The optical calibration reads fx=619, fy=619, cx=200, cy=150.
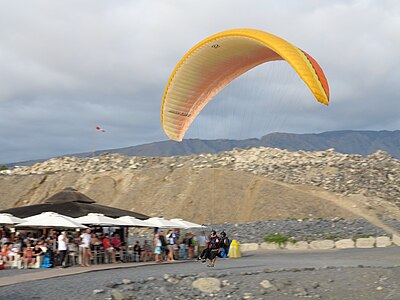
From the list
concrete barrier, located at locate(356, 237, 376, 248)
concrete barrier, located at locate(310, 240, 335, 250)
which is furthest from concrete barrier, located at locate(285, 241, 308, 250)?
concrete barrier, located at locate(356, 237, 376, 248)

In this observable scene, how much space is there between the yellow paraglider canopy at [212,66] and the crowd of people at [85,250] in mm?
4309

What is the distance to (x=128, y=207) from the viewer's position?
155 feet

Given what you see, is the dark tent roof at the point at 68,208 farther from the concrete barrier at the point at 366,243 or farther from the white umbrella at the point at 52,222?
the concrete barrier at the point at 366,243

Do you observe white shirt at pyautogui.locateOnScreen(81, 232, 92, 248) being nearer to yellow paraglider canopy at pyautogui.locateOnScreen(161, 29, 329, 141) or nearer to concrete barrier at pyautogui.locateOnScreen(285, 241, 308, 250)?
yellow paraglider canopy at pyautogui.locateOnScreen(161, 29, 329, 141)

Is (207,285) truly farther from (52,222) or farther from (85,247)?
(52,222)

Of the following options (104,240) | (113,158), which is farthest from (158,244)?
(113,158)

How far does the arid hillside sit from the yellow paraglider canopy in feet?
71.1

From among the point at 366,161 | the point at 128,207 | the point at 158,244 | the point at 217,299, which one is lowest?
the point at 217,299

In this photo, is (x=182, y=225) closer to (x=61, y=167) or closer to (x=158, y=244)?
(x=158, y=244)

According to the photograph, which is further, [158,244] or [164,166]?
[164,166]

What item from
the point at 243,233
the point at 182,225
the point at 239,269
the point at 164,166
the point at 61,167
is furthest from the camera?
the point at 61,167

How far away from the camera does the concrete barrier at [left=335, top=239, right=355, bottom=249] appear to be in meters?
30.0

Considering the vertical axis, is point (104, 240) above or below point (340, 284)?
above

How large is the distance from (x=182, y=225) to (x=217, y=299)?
11.4 meters
